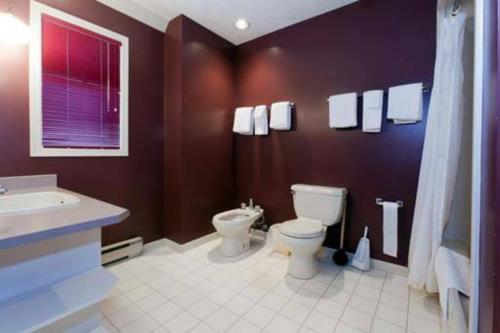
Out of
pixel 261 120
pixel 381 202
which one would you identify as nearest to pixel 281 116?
pixel 261 120

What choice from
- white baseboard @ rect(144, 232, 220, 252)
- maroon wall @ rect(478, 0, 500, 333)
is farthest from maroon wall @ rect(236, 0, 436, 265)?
maroon wall @ rect(478, 0, 500, 333)

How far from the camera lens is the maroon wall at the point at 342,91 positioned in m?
1.99

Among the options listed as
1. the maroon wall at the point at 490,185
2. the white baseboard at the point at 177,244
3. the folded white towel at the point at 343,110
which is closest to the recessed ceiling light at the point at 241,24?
the folded white towel at the point at 343,110

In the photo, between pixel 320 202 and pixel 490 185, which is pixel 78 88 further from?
pixel 490 185

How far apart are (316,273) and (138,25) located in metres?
2.99

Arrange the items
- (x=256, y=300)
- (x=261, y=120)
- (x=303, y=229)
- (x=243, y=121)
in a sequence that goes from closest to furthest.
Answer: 1. (x=256, y=300)
2. (x=303, y=229)
3. (x=261, y=120)
4. (x=243, y=121)

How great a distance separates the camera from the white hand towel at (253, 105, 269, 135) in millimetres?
2734

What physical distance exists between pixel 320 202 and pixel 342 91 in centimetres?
113

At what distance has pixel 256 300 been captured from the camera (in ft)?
5.65

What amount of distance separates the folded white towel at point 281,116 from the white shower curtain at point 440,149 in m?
1.27

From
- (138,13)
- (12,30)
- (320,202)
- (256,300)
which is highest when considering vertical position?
(138,13)

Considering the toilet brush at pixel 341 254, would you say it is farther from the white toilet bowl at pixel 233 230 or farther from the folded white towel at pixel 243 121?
the folded white towel at pixel 243 121

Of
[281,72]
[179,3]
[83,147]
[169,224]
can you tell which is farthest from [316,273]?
[179,3]

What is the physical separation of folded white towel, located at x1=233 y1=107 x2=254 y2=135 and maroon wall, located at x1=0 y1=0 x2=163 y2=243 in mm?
894
